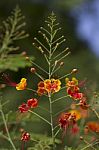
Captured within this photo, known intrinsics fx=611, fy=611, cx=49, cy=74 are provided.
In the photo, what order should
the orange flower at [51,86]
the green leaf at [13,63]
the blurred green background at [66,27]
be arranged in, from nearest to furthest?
the orange flower at [51,86]
the green leaf at [13,63]
the blurred green background at [66,27]

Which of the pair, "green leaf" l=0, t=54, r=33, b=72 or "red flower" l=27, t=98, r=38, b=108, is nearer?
"red flower" l=27, t=98, r=38, b=108

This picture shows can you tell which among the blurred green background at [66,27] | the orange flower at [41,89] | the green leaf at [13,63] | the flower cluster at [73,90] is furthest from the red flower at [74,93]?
the blurred green background at [66,27]

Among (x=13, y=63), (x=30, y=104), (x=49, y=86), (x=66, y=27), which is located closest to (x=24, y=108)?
(x=30, y=104)

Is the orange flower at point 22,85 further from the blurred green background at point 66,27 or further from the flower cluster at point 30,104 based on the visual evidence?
the blurred green background at point 66,27

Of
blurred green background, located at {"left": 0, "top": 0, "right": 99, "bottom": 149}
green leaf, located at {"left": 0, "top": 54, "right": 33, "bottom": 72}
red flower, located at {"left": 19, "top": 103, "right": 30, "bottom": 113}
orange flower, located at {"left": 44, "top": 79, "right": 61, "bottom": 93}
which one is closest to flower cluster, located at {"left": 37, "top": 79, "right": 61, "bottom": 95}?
orange flower, located at {"left": 44, "top": 79, "right": 61, "bottom": 93}

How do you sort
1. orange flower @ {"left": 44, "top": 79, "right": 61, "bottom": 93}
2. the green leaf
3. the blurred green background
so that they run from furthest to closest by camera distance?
1. the blurred green background
2. the green leaf
3. orange flower @ {"left": 44, "top": 79, "right": 61, "bottom": 93}

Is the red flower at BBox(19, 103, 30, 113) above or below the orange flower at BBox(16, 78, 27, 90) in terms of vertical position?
below

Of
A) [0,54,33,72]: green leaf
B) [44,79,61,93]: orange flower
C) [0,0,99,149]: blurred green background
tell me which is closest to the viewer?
[44,79,61,93]: orange flower

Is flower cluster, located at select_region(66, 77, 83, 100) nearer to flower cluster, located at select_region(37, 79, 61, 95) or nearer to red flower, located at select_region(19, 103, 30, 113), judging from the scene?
flower cluster, located at select_region(37, 79, 61, 95)

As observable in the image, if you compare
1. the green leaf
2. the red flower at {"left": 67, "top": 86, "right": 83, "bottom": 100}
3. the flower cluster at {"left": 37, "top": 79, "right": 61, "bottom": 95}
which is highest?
the green leaf

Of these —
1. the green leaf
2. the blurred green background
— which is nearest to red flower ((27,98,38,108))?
the green leaf
